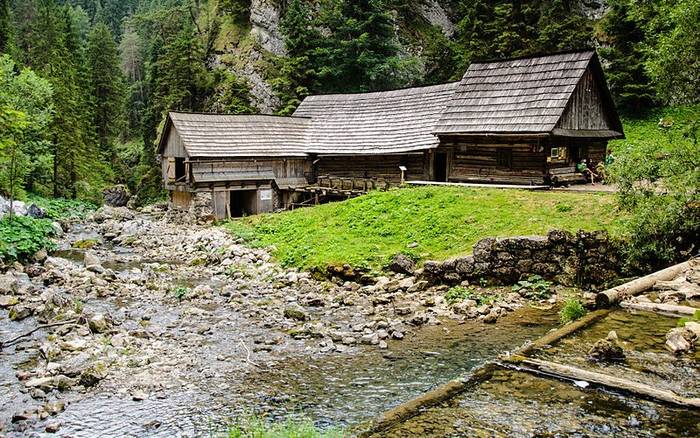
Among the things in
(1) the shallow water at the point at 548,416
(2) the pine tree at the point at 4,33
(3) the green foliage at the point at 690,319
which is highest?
(2) the pine tree at the point at 4,33

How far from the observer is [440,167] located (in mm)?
30234

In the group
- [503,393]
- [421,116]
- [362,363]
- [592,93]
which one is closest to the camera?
[503,393]

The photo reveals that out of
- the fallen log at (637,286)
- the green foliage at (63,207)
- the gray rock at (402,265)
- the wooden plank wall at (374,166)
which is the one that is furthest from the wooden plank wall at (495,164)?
the green foliage at (63,207)

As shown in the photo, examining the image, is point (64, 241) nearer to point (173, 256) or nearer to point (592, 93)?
point (173, 256)

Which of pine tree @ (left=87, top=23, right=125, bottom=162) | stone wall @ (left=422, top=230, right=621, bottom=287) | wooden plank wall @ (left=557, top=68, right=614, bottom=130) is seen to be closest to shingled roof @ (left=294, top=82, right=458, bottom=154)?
wooden plank wall @ (left=557, top=68, right=614, bottom=130)

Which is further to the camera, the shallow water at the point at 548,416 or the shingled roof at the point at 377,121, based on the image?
the shingled roof at the point at 377,121

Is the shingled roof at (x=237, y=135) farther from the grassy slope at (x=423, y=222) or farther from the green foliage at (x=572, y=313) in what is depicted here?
the green foliage at (x=572, y=313)

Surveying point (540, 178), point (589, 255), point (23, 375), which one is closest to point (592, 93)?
point (540, 178)

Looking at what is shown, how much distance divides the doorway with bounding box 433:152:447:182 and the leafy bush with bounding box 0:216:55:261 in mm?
19573

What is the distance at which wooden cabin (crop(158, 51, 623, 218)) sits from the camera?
81.4 ft

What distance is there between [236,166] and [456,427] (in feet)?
87.6

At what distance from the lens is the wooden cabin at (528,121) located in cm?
2423

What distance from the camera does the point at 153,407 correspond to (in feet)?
32.4

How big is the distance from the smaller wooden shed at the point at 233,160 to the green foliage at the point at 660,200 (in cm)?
2179
